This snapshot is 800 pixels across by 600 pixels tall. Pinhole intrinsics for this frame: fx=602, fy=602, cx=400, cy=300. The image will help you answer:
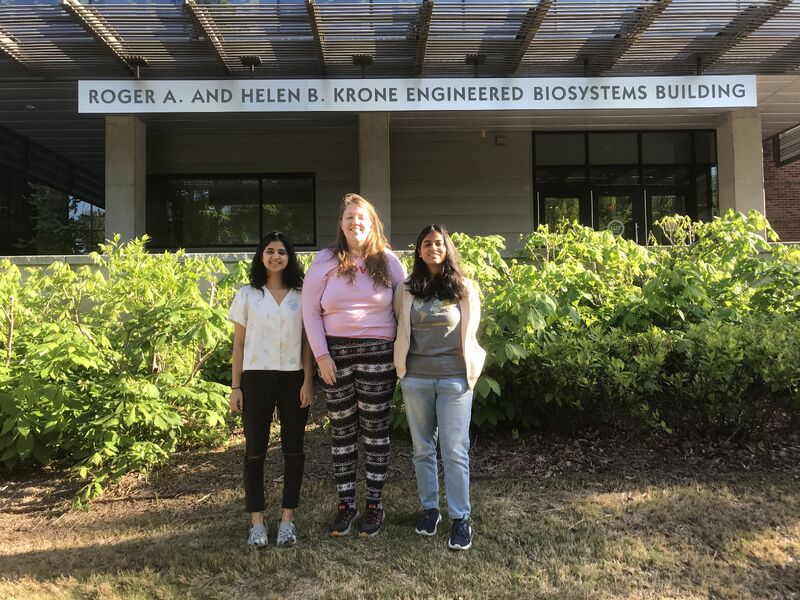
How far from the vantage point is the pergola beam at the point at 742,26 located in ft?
23.8

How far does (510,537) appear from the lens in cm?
321

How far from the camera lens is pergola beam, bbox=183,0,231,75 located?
702cm

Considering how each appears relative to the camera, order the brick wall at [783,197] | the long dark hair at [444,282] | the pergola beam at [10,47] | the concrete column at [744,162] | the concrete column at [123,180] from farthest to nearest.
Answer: the brick wall at [783,197] < the concrete column at [744,162] < the concrete column at [123,180] < the pergola beam at [10,47] < the long dark hair at [444,282]

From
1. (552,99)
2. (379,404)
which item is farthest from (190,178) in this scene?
(379,404)

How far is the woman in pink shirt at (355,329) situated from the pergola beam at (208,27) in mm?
5282

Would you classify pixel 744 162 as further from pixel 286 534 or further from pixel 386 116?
pixel 286 534

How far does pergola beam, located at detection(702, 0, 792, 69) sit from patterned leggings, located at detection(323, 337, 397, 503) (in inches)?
280

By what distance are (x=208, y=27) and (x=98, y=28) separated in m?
1.37

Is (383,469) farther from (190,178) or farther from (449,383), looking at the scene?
(190,178)

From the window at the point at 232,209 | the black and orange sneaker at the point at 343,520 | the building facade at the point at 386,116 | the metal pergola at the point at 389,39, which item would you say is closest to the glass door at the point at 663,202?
the building facade at the point at 386,116

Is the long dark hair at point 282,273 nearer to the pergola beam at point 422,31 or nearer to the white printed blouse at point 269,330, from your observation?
the white printed blouse at point 269,330

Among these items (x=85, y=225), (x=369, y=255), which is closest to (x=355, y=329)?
(x=369, y=255)

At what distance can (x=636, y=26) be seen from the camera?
7.58 m

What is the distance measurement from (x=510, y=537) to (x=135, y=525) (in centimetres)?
221
